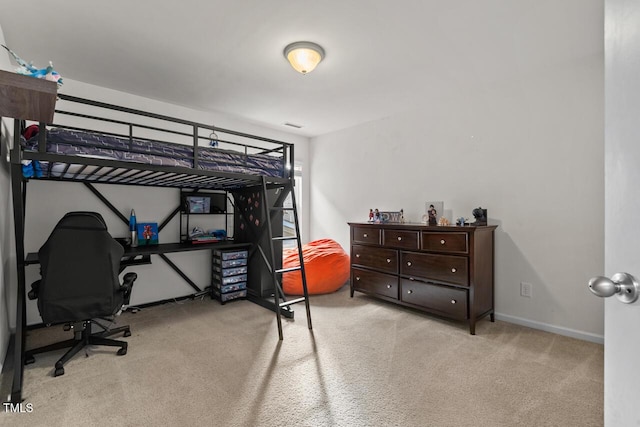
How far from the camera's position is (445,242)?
3.03 m

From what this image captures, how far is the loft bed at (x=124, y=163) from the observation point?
6.57ft

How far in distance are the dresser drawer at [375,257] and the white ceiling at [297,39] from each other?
182cm

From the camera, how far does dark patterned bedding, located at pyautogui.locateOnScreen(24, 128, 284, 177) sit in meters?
2.10

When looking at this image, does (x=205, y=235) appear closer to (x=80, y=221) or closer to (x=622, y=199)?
(x=80, y=221)

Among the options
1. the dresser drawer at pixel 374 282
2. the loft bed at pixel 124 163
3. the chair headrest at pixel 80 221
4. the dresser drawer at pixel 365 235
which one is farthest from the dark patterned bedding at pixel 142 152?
the dresser drawer at pixel 374 282

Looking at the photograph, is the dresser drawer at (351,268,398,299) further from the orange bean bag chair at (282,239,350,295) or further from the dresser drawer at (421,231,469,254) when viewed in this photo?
the dresser drawer at (421,231,469,254)

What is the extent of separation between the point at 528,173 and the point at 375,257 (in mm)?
1799

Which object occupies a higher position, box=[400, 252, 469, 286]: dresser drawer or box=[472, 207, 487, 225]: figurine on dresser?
box=[472, 207, 487, 225]: figurine on dresser

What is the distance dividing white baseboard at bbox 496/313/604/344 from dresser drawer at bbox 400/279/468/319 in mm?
621

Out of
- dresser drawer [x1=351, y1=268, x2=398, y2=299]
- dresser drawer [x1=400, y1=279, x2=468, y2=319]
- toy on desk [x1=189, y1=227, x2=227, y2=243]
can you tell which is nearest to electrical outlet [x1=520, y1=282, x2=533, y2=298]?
dresser drawer [x1=400, y1=279, x2=468, y2=319]

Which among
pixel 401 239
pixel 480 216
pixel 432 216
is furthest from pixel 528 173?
pixel 401 239

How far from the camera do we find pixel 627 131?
2.06 feet

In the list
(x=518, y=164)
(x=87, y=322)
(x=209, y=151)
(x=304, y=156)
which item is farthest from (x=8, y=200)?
(x=518, y=164)

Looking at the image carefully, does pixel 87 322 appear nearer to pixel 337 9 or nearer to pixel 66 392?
pixel 66 392
